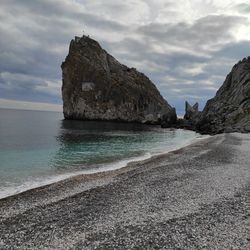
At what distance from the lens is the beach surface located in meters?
9.27

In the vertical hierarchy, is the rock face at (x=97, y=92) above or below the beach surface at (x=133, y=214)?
above

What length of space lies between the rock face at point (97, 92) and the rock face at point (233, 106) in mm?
43380

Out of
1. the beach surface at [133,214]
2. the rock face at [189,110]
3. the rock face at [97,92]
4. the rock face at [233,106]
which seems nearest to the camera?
the beach surface at [133,214]

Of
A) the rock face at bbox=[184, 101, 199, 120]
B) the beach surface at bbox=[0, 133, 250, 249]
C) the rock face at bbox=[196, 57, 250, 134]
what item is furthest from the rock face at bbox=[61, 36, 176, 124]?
the beach surface at bbox=[0, 133, 250, 249]

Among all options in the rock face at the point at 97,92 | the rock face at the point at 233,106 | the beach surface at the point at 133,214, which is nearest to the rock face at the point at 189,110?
the rock face at the point at 97,92

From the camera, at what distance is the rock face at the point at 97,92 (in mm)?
137625

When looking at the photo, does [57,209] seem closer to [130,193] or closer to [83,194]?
[83,194]

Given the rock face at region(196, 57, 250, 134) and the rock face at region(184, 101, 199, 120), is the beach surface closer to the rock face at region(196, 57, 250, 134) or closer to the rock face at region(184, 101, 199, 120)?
the rock face at region(196, 57, 250, 134)

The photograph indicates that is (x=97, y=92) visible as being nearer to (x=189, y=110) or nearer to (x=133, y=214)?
(x=189, y=110)

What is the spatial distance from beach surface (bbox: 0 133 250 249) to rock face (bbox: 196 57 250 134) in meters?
51.8

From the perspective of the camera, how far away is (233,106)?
8000 cm

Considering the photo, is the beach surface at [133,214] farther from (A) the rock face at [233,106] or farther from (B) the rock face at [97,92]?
(B) the rock face at [97,92]

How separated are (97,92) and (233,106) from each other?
73.8 metres

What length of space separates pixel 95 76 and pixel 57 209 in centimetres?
13118
